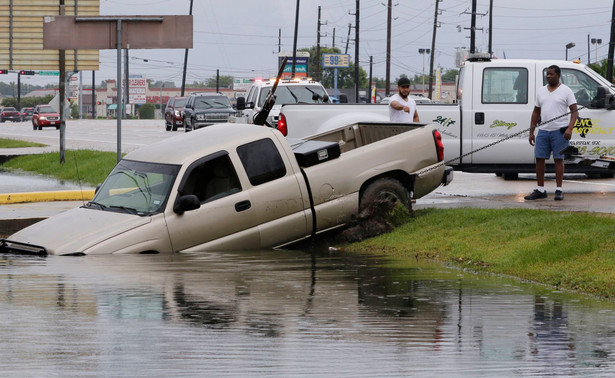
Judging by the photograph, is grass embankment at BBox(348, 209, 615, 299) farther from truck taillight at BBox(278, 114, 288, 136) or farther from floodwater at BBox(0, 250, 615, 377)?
truck taillight at BBox(278, 114, 288, 136)

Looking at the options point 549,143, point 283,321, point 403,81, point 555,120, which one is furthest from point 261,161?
point 549,143

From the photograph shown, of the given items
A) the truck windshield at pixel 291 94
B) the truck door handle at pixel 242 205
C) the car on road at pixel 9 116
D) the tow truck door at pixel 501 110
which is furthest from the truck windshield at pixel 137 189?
the car on road at pixel 9 116

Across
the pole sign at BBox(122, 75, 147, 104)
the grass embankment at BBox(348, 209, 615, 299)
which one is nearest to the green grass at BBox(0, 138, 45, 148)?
the grass embankment at BBox(348, 209, 615, 299)

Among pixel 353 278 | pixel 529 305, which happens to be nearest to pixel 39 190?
pixel 353 278

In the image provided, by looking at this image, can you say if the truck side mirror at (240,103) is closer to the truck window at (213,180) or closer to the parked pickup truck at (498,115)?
the parked pickup truck at (498,115)

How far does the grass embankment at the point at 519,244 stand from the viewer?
30.3 ft

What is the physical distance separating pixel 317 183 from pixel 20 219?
196 inches

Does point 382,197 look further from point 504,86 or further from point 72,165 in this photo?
point 72,165

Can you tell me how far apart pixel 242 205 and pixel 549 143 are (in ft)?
18.4

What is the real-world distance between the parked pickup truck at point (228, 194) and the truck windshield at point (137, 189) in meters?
0.01

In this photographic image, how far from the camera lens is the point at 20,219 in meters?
14.8

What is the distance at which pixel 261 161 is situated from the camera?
11672 mm

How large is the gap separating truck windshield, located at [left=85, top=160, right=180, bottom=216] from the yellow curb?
6038 mm

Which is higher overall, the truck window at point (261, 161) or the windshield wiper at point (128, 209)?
the truck window at point (261, 161)
